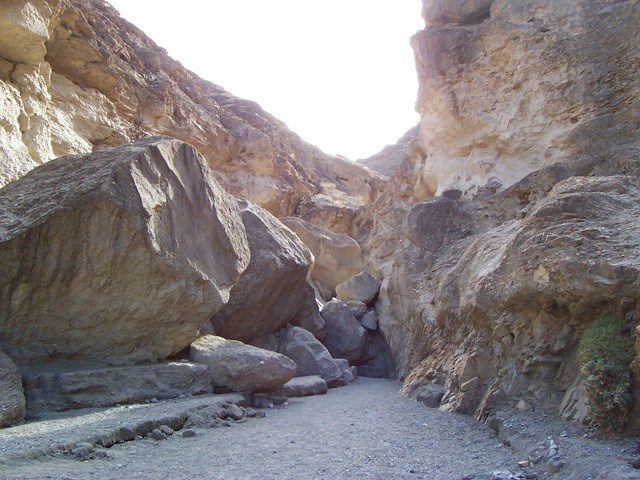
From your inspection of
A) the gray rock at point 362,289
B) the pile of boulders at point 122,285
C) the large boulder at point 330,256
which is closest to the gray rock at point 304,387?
the pile of boulders at point 122,285

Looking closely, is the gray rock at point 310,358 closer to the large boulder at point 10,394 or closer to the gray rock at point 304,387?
the gray rock at point 304,387

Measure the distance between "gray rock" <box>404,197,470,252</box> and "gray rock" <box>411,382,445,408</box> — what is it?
397cm

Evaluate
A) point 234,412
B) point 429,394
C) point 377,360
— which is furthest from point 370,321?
point 234,412

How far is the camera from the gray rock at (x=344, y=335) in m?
13.8

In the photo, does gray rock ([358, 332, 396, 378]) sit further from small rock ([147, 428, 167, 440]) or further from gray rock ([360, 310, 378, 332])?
small rock ([147, 428, 167, 440])

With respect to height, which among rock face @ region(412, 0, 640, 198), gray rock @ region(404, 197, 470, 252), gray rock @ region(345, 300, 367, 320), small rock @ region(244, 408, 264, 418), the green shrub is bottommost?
small rock @ region(244, 408, 264, 418)

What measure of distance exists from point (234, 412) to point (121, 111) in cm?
1577

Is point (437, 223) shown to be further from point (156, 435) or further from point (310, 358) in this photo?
point (156, 435)

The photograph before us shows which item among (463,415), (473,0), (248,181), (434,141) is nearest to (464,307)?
(463,415)

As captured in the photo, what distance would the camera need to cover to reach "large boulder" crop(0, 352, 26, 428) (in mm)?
5426

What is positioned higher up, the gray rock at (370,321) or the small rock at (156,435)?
the gray rock at (370,321)

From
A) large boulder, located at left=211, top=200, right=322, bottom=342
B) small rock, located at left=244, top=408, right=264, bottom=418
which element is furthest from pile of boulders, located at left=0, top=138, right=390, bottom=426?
Answer: small rock, located at left=244, top=408, right=264, bottom=418

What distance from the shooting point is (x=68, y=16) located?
16578mm

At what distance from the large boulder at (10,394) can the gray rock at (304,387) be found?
418 centimetres
